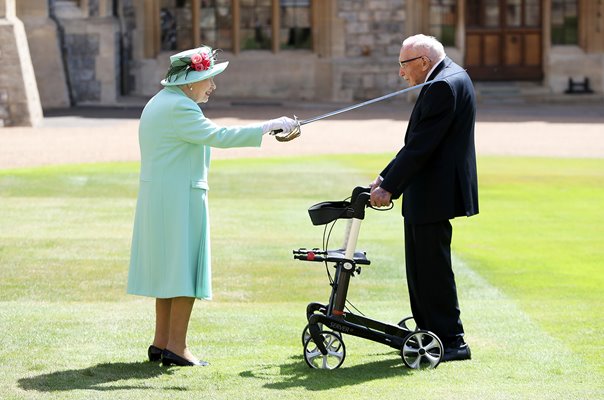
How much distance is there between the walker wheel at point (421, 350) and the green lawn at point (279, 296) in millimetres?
64

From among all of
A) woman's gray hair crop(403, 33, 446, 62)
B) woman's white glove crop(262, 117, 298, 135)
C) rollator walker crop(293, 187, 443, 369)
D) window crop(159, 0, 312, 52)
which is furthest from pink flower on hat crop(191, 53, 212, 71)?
window crop(159, 0, 312, 52)

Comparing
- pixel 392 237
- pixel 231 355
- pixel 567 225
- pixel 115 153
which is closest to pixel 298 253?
pixel 231 355

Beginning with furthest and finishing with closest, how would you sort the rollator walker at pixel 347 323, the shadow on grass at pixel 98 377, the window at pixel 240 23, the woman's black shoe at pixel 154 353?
the window at pixel 240 23 → the woman's black shoe at pixel 154 353 → the rollator walker at pixel 347 323 → the shadow on grass at pixel 98 377

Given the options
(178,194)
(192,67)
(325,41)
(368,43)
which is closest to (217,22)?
(325,41)

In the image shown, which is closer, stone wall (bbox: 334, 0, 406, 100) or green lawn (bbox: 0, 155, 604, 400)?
green lawn (bbox: 0, 155, 604, 400)

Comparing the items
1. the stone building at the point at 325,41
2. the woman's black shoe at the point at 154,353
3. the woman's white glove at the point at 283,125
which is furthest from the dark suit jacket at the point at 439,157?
the stone building at the point at 325,41

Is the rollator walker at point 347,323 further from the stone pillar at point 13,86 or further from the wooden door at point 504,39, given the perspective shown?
the wooden door at point 504,39

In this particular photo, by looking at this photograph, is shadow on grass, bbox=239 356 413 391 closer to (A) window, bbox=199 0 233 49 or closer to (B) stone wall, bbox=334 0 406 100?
(B) stone wall, bbox=334 0 406 100

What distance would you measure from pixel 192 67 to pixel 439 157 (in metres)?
1.27

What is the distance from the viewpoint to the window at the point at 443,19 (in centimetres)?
3016

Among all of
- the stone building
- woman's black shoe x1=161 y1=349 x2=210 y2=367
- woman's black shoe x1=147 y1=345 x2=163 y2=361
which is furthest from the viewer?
the stone building

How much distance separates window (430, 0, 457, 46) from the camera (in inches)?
1187

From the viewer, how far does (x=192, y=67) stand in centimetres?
660

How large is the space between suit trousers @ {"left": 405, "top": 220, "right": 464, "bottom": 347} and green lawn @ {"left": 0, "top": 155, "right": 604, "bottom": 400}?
0.19 metres
